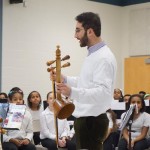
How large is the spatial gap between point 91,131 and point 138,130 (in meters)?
3.73

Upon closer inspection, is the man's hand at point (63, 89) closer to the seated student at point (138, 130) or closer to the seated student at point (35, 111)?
the seated student at point (138, 130)

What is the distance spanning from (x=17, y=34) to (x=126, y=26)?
155 inches

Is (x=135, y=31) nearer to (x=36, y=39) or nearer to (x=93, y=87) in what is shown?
(x=36, y=39)

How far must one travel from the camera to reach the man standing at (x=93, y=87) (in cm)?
316

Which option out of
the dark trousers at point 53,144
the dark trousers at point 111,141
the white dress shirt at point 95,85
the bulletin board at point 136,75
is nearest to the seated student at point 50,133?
the dark trousers at point 53,144

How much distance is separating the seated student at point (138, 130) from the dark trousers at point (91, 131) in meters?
3.39

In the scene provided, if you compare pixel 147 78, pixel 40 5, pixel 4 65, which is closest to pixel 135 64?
pixel 147 78

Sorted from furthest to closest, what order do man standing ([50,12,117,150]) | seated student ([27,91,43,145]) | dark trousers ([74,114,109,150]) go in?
seated student ([27,91,43,145]), dark trousers ([74,114,109,150]), man standing ([50,12,117,150])

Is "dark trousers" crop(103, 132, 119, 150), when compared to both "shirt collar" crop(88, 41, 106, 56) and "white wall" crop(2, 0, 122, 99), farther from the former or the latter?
"shirt collar" crop(88, 41, 106, 56)

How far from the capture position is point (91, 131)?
3.33 meters

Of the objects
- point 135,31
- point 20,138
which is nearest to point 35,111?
point 20,138

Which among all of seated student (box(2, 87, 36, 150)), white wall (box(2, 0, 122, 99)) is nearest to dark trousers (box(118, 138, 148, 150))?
seated student (box(2, 87, 36, 150))

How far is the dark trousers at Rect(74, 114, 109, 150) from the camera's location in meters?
3.30

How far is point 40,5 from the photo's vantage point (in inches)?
403
